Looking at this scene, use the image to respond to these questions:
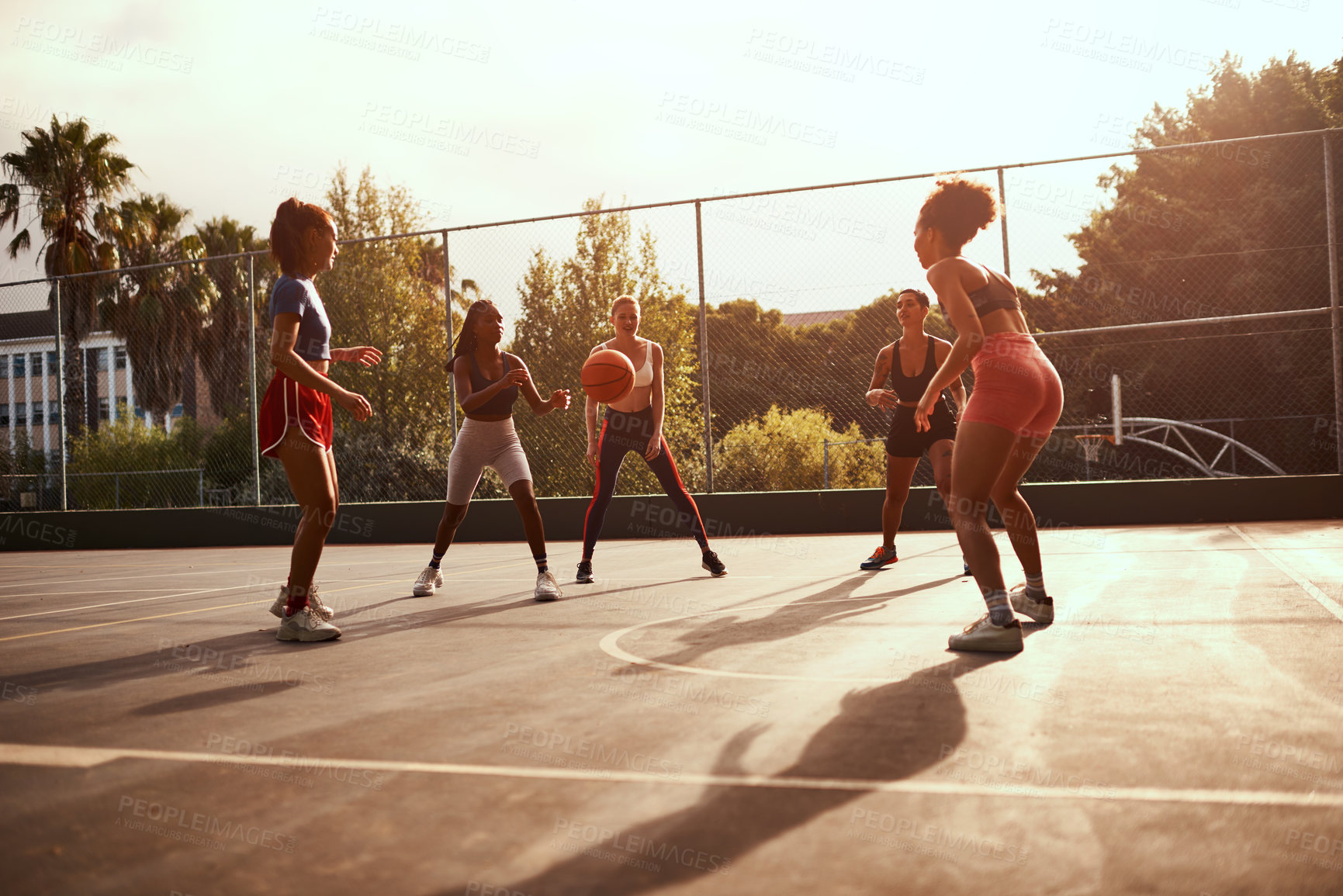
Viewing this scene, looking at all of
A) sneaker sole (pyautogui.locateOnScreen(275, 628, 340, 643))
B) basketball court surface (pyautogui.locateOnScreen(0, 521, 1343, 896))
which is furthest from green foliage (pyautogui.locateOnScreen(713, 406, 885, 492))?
sneaker sole (pyautogui.locateOnScreen(275, 628, 340, 643))

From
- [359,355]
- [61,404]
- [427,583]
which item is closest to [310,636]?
[359,355]

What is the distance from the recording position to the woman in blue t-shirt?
4.38 meters

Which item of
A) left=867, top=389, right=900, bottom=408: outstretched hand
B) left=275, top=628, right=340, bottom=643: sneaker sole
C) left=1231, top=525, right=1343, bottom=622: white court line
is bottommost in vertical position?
left=1231, top=525, right=1343, bottom=622: white court line

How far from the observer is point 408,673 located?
11.9 ft

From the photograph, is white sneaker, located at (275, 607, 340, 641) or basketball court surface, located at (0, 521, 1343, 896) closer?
basketball court surface, located at (0, 521, 1343, 896)

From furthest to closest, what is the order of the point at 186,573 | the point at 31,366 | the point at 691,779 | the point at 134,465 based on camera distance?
the point at 31,366, the point at 134,465, the point at 186,573, the point at 691,779

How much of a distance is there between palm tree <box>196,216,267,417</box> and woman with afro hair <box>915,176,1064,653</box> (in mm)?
25718

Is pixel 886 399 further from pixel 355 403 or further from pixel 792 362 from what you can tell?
pixel 792 362

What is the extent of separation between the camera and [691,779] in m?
2.29

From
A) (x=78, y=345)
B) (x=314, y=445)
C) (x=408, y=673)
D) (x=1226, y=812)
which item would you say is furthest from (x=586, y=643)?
(x=78, y=345)

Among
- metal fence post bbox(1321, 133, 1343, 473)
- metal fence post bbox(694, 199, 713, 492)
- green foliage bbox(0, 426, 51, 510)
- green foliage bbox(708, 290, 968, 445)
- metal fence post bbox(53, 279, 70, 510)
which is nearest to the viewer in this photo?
metal fence post bbox(1321, 133, 1343, 473)

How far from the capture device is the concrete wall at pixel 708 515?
10.4m

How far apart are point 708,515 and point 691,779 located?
30.6 feet

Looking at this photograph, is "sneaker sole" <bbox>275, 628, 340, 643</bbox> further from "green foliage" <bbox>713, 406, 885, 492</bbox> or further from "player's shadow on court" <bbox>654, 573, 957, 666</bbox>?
"green foliage" <bbox>713, 406, 885, 492</bbox>
